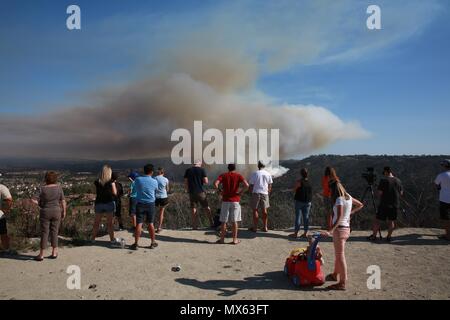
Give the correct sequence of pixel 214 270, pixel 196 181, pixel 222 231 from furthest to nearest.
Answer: pixel 196 181 < pixel 222 231 < pixel 214 270

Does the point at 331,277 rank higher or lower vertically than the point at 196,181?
lower

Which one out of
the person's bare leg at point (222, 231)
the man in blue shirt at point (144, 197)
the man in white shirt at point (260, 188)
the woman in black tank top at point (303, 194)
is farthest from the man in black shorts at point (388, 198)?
the man in blue shirt at point (144, 197)

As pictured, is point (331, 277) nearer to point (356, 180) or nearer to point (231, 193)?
point (231, 193)

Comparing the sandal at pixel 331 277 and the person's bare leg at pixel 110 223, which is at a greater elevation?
the person's bare leg at pixel 110 223

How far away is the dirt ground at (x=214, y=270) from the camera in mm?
5496

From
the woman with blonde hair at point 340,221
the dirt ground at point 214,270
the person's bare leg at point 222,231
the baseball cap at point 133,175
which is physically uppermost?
the baseball cap at point 133,175

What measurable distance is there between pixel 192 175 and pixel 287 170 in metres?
27.6

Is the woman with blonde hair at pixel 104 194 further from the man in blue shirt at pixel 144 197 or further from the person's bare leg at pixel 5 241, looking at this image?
the person's bare leg at pixel 5 241

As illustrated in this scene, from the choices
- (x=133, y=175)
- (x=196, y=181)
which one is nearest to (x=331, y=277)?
(x=196, y=181)

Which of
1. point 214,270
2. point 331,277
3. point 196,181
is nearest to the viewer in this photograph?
point 331,277

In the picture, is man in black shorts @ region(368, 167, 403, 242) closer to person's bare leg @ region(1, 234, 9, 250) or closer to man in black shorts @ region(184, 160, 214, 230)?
man in black shorts @ region(184, 160, 214, 230)

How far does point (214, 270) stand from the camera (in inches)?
261

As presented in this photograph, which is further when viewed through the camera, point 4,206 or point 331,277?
point 4,206
